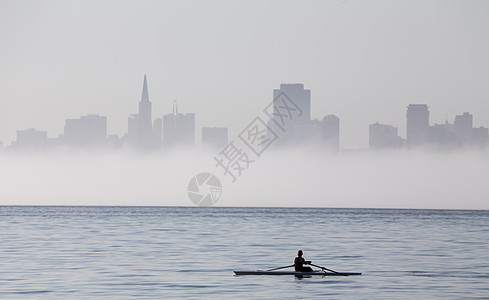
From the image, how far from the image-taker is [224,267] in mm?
60000

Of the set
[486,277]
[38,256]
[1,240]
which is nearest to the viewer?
[486,277]

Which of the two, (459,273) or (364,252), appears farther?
(364,252)

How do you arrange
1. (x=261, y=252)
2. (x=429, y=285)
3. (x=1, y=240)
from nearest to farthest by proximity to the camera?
(x=429, y=285), (x=261, y=252), (x=1, y=240)

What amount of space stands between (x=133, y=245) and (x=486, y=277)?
1545 inches

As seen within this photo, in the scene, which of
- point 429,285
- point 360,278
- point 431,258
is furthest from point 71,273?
point 431,258

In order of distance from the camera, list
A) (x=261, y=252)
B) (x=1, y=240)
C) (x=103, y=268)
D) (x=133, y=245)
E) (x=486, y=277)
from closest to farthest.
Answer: (x=486, y=277) → (x=103, y=268) → (x=261, y=252) → (x=133, y=245) → (x=1, y=240)

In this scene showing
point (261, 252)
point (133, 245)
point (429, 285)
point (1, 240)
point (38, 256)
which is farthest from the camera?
point (1, 240)

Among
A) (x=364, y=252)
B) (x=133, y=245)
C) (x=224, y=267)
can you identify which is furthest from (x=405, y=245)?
(x=224, y=267)

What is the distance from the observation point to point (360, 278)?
5303cm

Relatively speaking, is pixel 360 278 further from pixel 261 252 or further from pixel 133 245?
pixel 133 245

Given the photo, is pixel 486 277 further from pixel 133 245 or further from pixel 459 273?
pixel 133 245

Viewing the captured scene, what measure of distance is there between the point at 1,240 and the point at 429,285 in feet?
179

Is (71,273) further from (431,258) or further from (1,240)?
(1,240)

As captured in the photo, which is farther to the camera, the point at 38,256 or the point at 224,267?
the point at 38,256
